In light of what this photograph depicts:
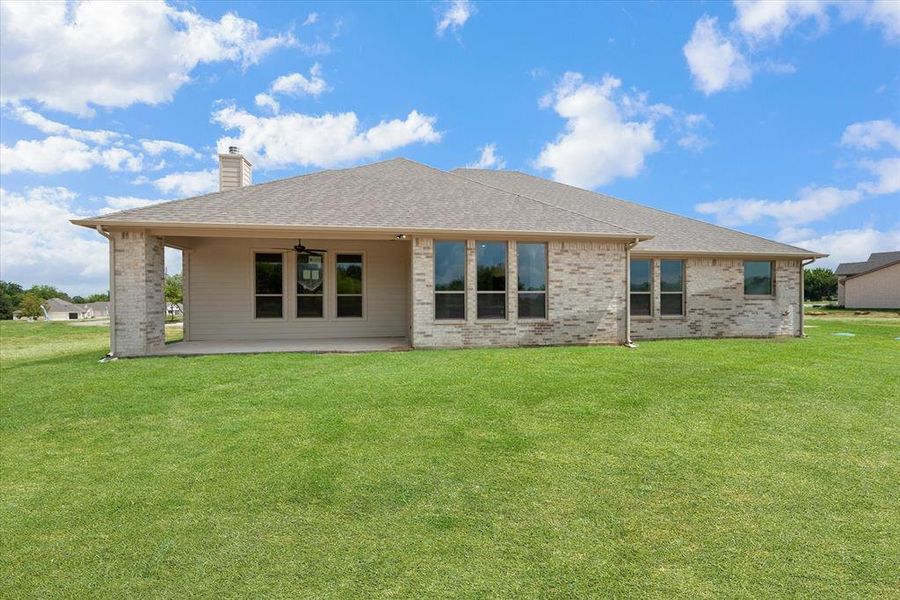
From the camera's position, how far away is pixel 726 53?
13.6 metres

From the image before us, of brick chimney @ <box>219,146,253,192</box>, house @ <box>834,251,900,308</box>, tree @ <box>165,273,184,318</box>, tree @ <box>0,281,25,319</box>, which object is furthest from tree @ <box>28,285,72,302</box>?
house @ <box>834,251,900,308</box>

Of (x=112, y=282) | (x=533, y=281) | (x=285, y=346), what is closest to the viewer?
(x=112, y=282)

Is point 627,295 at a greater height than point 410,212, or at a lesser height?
lesser

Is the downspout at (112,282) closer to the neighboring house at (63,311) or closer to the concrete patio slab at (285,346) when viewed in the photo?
the concrete patio slab at (285,346)

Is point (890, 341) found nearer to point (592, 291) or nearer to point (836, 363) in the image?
point (836, 363)

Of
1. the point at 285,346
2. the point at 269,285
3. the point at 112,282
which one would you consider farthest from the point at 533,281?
the point at 112,282

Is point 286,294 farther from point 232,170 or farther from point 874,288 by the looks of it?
point 874,288

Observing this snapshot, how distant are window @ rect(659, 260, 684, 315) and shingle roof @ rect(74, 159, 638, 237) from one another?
2452 mm

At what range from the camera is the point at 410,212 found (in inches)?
460

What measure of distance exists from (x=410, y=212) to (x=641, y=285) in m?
7.13

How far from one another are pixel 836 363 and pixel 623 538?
892 centimetres

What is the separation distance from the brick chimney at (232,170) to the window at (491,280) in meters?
8.25

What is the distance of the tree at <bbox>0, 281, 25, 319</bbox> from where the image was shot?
6762 centimetres

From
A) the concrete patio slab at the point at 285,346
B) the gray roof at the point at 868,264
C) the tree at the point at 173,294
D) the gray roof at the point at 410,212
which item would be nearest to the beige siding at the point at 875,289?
the gray roof at the point at 868,264
